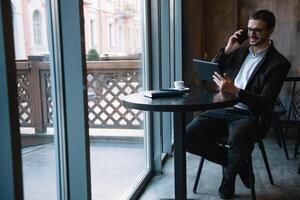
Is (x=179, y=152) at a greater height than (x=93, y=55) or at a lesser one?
lesser

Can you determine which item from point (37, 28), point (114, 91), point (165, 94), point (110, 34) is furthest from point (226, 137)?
point (37, 28)

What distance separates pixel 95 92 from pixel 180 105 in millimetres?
514

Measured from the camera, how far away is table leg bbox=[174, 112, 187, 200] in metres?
2.08

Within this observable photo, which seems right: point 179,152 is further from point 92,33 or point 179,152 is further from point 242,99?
point 92,33

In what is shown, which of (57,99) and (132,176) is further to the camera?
(132,176)

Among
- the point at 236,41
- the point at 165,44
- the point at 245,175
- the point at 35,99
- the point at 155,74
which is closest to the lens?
the point at 35,99

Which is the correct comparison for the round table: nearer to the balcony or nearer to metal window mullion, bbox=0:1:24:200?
the balcony

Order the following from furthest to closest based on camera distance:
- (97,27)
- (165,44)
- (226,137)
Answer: (165,44) < (226,137) < (97,27)

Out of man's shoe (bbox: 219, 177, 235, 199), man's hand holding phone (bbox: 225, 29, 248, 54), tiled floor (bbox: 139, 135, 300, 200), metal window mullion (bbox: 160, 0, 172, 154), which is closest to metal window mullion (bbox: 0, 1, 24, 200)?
tiled floor (bbox: 139, 135, 300, 200)

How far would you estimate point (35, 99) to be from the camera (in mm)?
1429

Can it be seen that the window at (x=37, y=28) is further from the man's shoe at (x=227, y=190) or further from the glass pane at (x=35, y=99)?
the man's shoe at (x=227, y=190)

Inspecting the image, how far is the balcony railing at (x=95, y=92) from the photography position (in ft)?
4.42

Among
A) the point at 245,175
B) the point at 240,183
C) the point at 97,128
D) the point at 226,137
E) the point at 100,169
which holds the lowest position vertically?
the point at 240,183

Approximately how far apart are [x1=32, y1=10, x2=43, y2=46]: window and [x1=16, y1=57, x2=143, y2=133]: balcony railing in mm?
83
